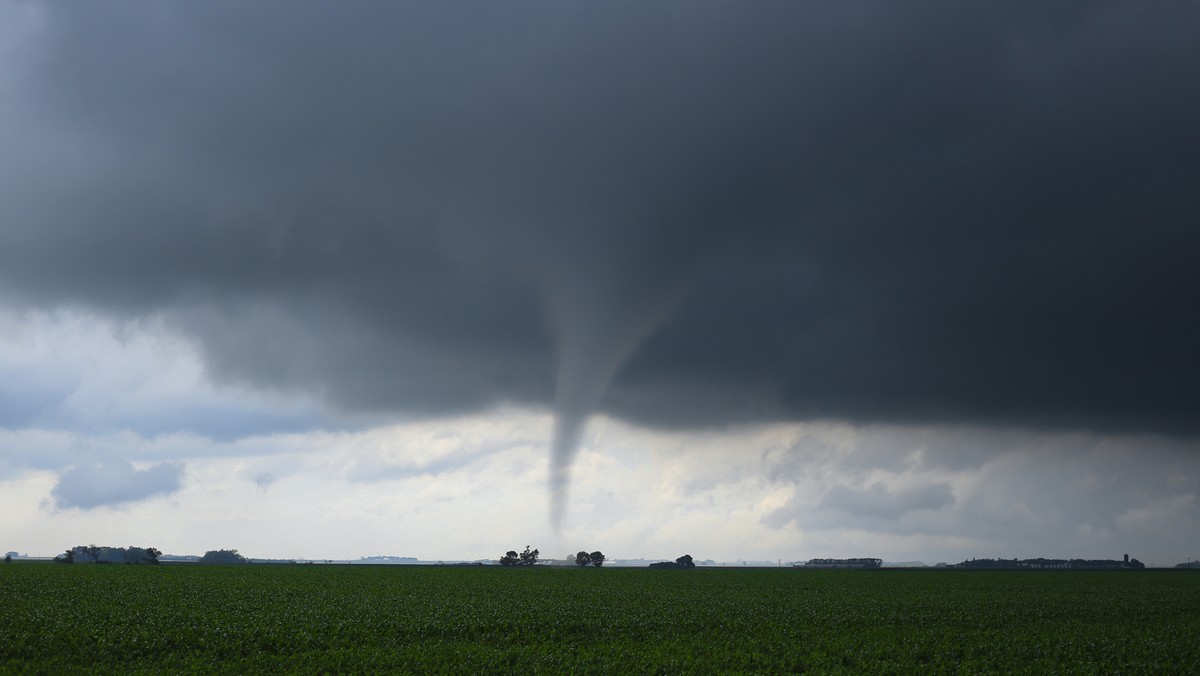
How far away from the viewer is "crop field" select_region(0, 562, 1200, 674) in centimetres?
3344

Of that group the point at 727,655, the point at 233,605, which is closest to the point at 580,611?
the point at 727,655

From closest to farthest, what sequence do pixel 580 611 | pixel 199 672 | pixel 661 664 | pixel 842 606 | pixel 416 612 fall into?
pixel 199 672, pixel 661 664, pixel 416 612, pixel 580 611, pixel 842 606

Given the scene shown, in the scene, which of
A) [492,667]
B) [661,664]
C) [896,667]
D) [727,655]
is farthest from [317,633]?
[896,667]

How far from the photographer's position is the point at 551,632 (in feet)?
137

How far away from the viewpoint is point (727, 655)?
3538cm

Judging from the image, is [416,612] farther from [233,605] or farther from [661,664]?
[661,664]

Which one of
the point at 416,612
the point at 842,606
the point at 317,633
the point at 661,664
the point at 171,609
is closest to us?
the point at 661,664

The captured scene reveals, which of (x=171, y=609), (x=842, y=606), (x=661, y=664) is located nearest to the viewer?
(x=661, y=664)

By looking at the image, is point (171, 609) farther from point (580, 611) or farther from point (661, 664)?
point (661, 664)

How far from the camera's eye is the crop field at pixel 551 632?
110 feet

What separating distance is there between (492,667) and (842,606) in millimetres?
34348

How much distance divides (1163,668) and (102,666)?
45544 millimetres

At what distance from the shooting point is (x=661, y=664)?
3325cm

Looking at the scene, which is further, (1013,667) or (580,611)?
(580,611)
